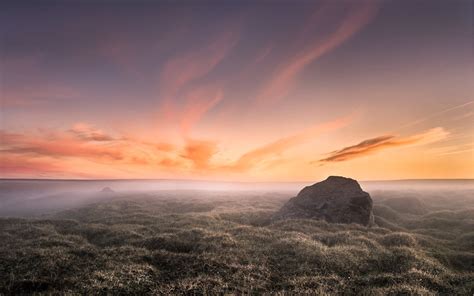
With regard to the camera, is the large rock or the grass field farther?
the large rock

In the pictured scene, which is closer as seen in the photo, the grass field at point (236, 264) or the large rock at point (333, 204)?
the grass field at point (236, 264)

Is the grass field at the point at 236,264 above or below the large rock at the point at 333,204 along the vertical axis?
below

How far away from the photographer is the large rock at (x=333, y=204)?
32719 mm

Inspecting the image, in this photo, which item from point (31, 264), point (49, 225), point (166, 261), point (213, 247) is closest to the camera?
point (31, 264)

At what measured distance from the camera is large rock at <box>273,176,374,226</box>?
1288 inches

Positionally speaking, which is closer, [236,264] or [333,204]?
[236,264]

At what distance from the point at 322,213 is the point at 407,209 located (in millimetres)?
23903

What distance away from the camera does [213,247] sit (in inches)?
786

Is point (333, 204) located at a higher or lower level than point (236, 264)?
higher

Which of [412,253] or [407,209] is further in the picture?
[407,209]

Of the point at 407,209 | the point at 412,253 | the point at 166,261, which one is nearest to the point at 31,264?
the point at 166,261

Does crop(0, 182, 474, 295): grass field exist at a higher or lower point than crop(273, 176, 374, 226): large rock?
lower

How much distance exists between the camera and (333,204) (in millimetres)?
34531

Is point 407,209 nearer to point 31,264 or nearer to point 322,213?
point 322,213
